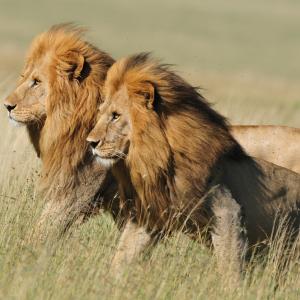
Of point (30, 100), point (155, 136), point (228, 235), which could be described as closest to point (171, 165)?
point (155, 136)

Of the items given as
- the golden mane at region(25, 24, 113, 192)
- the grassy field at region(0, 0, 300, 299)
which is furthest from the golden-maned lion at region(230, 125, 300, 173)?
the golden mane at region(25, 24, 113, 192)

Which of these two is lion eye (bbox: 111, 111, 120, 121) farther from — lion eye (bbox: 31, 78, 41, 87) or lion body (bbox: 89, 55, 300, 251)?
lion eye (bbox: 31, 78, 41, 87)

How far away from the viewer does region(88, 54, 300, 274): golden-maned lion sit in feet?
20.7

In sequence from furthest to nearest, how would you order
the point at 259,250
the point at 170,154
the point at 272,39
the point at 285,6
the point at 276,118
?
the point at 285,6, the point at 272,39, the point at 276,118, the point at 259,250, the point at 170,154

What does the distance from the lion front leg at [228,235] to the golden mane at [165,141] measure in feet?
0.46

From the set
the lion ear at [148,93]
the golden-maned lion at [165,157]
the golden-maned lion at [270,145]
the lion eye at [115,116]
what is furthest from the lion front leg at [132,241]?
the golden-maned lion at [270,145]

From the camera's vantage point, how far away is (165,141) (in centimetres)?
630

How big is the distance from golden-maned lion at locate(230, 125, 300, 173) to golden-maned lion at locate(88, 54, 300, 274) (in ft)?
6.08

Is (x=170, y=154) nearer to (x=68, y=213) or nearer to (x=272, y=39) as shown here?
(x=68, y=213)

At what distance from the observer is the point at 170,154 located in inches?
250

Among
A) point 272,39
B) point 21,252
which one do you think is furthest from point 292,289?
point 272,39

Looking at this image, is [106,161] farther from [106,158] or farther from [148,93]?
[148,93]

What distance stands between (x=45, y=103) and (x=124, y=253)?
1.20m

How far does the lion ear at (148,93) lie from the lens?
6277 mm
